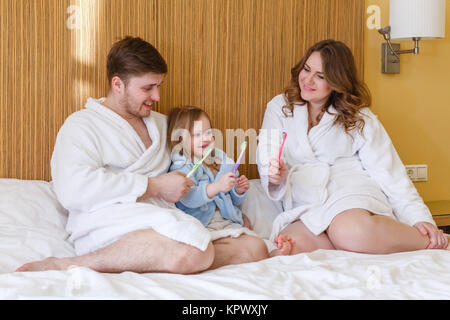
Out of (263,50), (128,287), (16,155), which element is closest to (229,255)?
(128,287)

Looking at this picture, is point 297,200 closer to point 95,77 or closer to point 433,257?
point 433,257

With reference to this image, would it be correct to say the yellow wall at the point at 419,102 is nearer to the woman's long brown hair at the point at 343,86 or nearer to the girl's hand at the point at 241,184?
the woman's long brown hair at the point at 343,86

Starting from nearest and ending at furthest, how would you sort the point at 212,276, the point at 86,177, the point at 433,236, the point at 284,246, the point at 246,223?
the point at 212,276
the point at 86,177
the point at 284,246
the point at 433,236
the point at 246,223

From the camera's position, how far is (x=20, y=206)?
156 cm

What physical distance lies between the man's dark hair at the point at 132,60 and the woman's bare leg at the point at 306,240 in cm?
76

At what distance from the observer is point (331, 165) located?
1939mm

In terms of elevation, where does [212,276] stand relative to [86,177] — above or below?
below

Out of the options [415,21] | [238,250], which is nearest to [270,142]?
[238,250]

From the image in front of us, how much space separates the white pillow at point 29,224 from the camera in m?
1.40

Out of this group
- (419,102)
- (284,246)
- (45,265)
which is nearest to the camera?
(45,265)

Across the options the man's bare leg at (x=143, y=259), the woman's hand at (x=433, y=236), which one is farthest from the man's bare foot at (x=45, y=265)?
the woman's hand at (x=433, y=236)

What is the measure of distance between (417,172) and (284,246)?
1293 millimetres

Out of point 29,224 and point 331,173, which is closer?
point 29,224

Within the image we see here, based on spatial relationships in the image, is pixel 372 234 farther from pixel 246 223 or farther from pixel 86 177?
pixel 86 177
